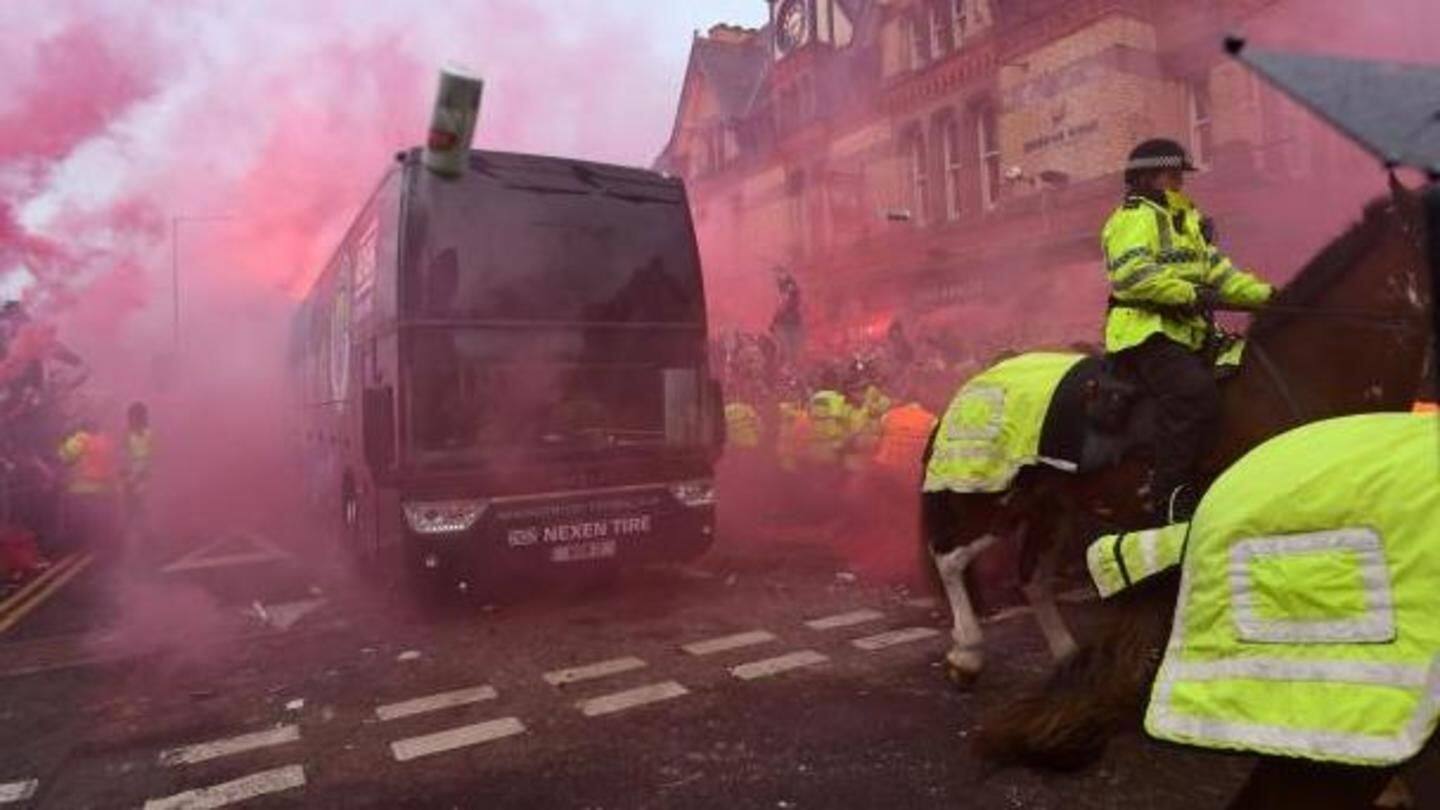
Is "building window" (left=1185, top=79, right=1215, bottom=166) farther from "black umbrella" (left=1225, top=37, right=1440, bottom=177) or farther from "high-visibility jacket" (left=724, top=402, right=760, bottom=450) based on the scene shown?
"black umbrella" (left=1225, top=37, right=1440, bottom=177)

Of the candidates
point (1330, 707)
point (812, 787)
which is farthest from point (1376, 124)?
point (812, 787)

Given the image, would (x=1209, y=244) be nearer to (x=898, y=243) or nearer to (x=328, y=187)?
(x=328, y=187)

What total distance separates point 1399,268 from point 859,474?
829 cm

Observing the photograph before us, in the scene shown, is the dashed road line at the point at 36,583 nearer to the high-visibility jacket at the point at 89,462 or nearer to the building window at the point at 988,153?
the high-visibility jacket at the point at 89,462

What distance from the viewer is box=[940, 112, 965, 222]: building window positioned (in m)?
22.3

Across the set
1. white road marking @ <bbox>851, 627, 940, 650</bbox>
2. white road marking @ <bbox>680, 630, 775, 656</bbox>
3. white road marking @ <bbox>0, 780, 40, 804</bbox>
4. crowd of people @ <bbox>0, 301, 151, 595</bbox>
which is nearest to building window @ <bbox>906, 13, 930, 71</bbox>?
crowd of people @ <bbox>0, 301, 151, 595</bbox>

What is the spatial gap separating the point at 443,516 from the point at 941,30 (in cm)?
1913

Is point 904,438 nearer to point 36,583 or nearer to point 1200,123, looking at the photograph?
point 36,583

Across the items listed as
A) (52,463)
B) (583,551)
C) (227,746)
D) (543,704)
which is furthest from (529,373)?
(52,463)

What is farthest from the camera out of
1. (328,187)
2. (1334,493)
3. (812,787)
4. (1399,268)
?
(328,187)

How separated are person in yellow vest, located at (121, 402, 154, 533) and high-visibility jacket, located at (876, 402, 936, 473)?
31.7 ft

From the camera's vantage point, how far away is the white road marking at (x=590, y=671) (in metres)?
5.84

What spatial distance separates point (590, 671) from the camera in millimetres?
5988

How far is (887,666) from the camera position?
5801 millimetres
